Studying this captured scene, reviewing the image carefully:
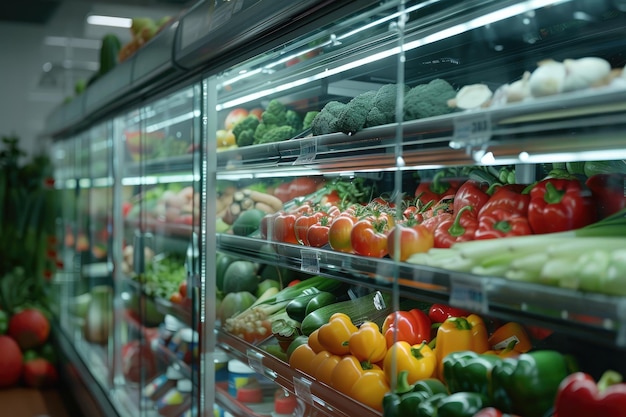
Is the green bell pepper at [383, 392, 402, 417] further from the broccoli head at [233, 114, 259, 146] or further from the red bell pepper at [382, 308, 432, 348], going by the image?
the broccoli head at [233, 114, 259, 146]

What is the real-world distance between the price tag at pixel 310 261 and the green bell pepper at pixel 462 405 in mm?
579

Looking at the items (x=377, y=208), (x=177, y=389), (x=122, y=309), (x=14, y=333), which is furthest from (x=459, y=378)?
(x=14, y=333)

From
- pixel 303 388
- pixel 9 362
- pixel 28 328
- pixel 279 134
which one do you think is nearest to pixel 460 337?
pixel 303 388

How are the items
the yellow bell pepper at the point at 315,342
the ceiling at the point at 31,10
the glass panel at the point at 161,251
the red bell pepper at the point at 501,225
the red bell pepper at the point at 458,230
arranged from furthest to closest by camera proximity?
the ceiling at the point at 31,10, the glass panel at the point at 161,251, the yellow bell pepper at the point at 315,342, the red bell pepper at the point at 458,230, the red bell pepper at the point at 501,225

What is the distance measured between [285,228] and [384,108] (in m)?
0.68

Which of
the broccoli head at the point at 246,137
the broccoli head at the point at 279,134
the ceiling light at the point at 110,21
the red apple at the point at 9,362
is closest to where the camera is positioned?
the broccoli head at the point at 279,134

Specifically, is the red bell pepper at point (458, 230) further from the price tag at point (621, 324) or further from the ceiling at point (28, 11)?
the ceiling at point (28, 11)

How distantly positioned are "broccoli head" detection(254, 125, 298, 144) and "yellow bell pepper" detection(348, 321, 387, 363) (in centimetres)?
72

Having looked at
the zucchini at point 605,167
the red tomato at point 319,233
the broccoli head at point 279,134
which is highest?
the broccoli head at point 279,134

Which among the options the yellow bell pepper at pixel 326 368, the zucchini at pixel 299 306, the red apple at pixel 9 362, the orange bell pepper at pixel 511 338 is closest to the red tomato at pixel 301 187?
the zucchini at pixel 299 306

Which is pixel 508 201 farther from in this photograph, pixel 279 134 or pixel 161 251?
pixel 161 251

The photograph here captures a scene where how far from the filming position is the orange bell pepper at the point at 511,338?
1544 millimetres

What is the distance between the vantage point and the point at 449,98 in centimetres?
148

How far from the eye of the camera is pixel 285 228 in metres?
2.24
